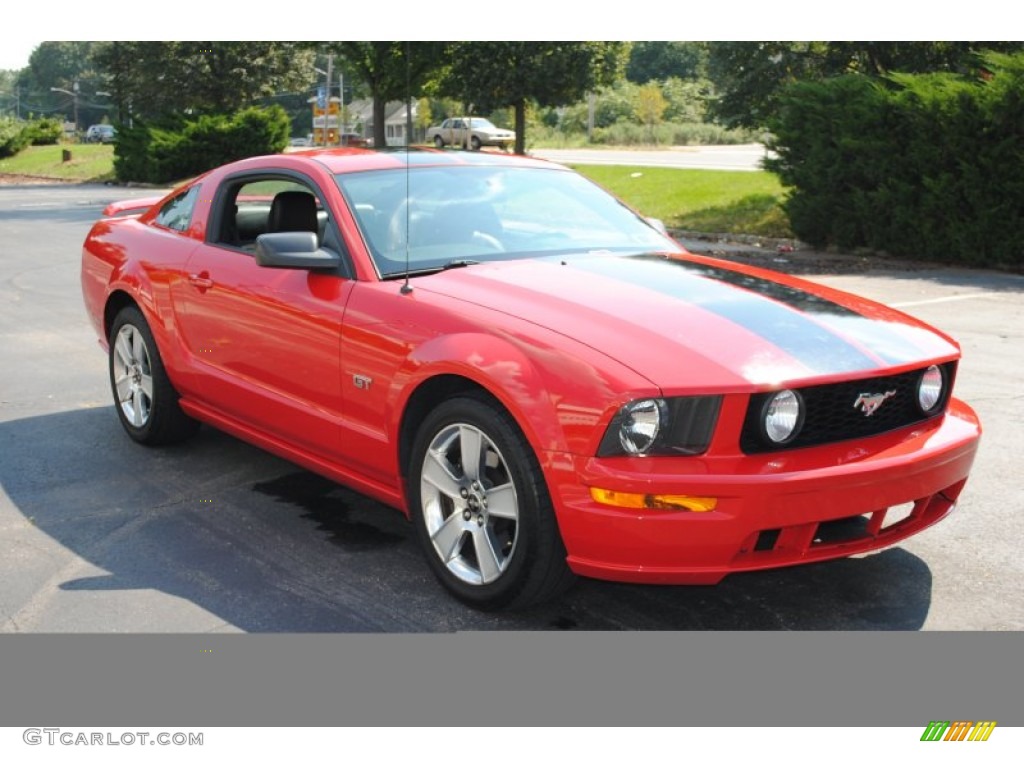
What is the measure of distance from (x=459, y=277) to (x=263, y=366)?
3.65 feet

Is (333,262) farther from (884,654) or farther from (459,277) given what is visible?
(884,654)

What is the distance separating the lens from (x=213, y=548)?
16.3ft

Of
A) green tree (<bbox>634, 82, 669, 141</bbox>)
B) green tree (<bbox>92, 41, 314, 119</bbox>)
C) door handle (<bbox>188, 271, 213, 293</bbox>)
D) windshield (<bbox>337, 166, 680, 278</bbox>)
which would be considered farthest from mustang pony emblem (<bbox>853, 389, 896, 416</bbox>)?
green tree (<bbox>92, 41, 314, 119</bbox>)

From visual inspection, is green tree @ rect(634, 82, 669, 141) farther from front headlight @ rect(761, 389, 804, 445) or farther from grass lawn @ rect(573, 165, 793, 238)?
front headlight @ rect(761, 389, 804, 445)

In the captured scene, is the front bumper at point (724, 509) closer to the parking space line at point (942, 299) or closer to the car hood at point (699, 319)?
the car hood at point (699, 319)

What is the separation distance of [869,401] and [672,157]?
32008 millimetres

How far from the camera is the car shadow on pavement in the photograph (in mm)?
4254

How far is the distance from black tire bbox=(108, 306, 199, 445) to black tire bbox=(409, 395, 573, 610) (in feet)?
7.34

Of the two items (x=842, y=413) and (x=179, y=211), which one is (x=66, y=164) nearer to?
(x=179, y=211)

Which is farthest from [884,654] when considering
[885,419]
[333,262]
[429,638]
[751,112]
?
[751,112]

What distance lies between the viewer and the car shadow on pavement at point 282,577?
4.25 metres

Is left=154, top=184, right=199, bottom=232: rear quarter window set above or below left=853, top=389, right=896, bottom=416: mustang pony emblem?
above

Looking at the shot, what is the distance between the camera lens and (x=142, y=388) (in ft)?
21.0

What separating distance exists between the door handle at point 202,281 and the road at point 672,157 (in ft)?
83.4
